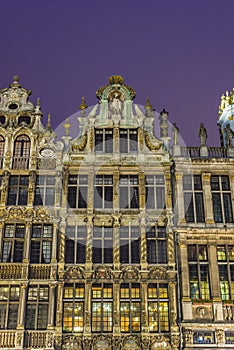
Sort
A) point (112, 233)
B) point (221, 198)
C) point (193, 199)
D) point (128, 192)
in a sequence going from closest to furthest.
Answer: point (112, 233) < point (193, 199) < point (221, 198) < point (128, 192)

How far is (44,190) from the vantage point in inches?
1128

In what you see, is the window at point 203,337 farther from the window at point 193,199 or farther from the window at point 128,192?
the window at point 128,192

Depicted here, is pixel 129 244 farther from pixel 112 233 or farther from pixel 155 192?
pixel 155 192

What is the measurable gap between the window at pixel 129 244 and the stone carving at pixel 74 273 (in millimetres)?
2406

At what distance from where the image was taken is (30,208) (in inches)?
1095

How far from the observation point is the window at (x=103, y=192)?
93.0 feet

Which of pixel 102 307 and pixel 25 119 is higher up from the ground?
pixel 25 119

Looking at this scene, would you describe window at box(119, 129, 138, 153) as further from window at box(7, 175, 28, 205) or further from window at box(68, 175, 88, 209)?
window at box(7, 175, 28, 205)

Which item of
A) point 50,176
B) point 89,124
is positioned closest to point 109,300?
point 50,176

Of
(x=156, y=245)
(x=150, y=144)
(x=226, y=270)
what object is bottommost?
(x=226, y=270)

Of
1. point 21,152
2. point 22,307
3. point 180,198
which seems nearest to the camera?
point 22,307

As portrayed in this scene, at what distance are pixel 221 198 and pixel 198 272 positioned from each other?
4945 millimetres

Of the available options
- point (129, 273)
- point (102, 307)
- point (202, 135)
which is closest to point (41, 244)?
point (102, 307)

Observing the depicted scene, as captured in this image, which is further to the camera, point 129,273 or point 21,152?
point 21,152
